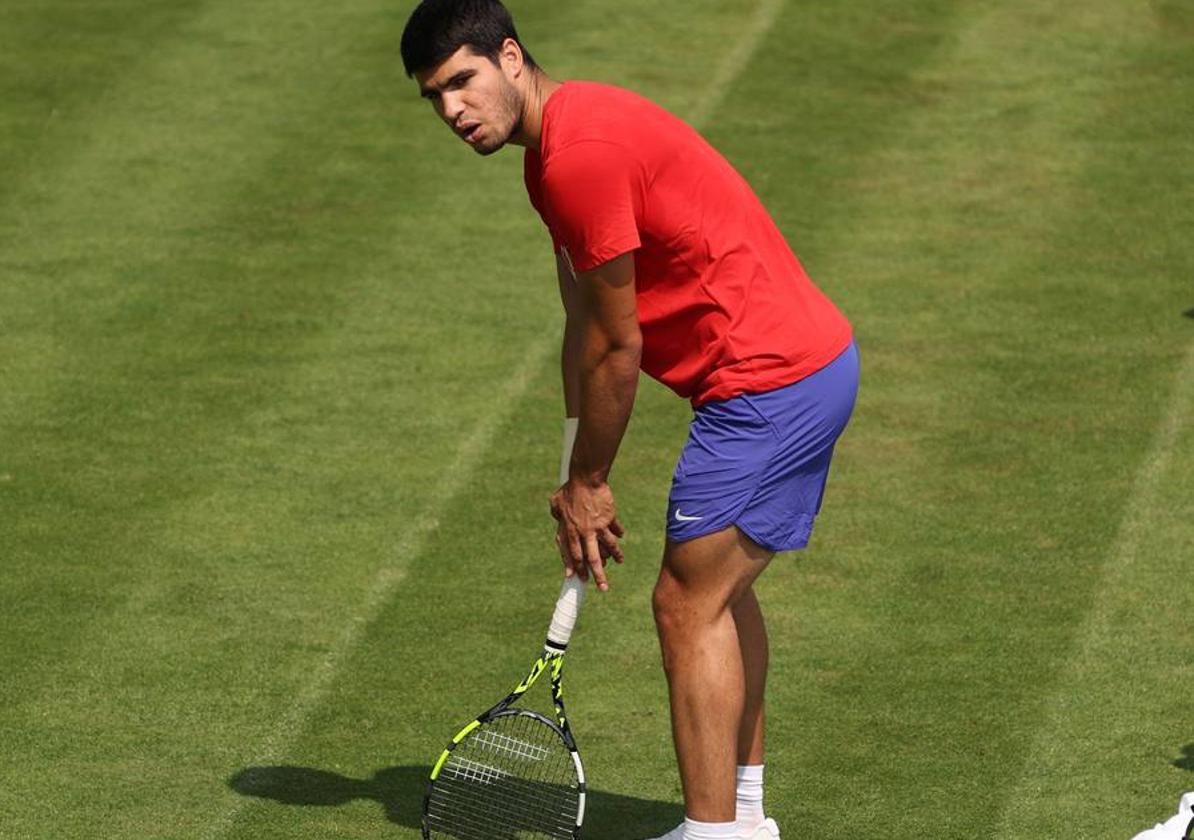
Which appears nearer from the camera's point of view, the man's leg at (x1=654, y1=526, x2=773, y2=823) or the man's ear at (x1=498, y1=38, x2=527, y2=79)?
the man's ear at (x1=498, y1=38, x2=527, y2=79)

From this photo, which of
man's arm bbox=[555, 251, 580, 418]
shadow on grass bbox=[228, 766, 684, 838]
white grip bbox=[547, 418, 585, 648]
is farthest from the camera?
shadow on grass bbox=[228, 766, 684, 838]

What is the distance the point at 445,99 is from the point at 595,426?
980 millimetres

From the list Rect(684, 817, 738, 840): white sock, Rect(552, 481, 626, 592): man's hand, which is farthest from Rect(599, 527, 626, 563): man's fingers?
Rect(684, 817, 738, 840): white sock

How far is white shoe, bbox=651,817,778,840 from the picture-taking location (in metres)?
6.90

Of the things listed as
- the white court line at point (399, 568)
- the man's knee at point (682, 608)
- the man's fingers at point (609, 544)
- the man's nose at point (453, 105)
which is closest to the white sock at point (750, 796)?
the man's knee at point (682, 608)

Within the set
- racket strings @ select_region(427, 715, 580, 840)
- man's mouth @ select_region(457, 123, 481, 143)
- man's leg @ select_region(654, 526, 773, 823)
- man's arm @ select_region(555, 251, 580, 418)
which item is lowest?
racket strings @ select_region(427, 715, 580, 840)

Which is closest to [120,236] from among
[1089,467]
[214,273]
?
[214,273]

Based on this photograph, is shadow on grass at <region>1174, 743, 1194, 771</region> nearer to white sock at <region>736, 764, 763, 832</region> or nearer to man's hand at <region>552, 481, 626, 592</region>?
white sock at <region>736, 764, 763, 832</region>

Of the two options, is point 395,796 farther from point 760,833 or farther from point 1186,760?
point 1186,760

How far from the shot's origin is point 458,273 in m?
11.9

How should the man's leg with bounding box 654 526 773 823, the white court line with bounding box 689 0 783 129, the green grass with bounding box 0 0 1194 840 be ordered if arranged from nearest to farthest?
the man's leg with bounding box 654 526 773 823 < the green grass with bounding box 0 0 1194 840 < the white court line with bounding box 689 0 783 129

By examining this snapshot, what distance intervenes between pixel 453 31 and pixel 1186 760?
3.36m

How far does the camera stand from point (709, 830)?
21.7ft

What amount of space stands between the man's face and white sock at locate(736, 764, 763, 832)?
2055 millimetres
